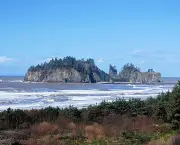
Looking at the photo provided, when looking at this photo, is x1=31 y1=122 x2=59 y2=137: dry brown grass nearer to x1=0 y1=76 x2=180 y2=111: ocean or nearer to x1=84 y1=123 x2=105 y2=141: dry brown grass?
x1=84 y1=123 x2=105 y2=141: dry brown grass

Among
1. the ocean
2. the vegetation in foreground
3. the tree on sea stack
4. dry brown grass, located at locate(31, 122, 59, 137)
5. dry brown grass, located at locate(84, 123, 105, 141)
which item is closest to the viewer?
the vegetation in foreground

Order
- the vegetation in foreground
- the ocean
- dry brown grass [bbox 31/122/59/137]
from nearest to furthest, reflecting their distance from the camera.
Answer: the vegetation in foreground < dry brown grass [bbox 31/122/59/137] < the ocean

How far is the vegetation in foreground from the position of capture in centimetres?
1759

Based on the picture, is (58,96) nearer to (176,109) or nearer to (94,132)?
(176,109)

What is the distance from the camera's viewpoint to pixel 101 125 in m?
21.8

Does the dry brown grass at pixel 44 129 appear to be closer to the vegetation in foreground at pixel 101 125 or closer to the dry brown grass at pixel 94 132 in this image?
the vegetation in foreground at pixel 101 125

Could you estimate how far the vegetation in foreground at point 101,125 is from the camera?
17589mm

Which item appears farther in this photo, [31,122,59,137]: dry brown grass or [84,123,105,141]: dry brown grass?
[31,122,59,137]: dry brown grass

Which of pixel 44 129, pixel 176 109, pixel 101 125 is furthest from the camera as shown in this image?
pixel 176 109

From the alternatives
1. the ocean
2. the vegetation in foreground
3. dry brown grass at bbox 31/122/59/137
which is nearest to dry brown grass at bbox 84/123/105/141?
the vegetation in foreground

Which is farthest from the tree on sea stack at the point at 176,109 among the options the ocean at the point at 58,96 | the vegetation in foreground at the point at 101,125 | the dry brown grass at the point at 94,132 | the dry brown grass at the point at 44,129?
the ocean at the point at 58,96

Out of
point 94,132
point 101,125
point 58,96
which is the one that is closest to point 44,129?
point 94,132

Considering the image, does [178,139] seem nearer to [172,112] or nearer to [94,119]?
[172,112]

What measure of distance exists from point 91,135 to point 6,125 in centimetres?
664
